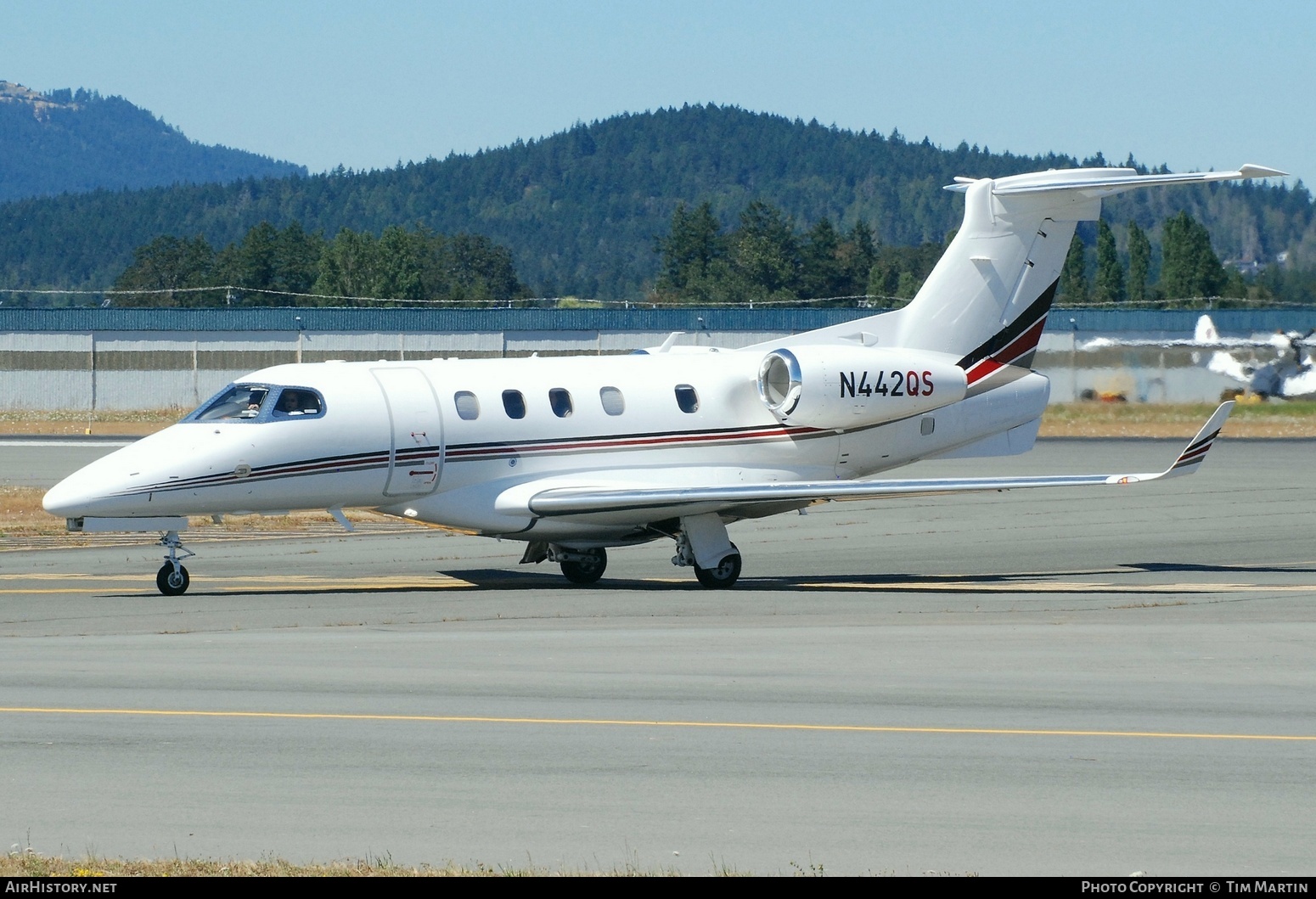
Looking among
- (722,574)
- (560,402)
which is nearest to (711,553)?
(722,574)

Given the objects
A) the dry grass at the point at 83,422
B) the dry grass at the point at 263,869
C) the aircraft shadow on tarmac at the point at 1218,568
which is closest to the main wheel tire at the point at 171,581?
the dry grass at the point at 263,869

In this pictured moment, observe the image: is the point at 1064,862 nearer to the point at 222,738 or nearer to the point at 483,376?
the point at 222,738

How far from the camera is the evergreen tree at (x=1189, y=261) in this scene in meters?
122

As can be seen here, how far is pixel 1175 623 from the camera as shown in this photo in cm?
1756

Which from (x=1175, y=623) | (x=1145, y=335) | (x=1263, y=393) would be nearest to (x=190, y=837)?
(x=1175, y=623)

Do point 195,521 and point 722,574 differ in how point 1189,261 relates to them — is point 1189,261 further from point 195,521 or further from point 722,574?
point 722,574

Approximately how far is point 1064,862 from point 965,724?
12.2ft

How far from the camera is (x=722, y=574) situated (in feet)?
72.0

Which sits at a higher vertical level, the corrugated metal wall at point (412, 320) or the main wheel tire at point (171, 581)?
the corrugated metal wall at point (412, 320)

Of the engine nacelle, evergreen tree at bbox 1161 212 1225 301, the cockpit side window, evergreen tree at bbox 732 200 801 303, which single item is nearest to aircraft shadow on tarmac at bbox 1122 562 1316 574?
the engine nacelle

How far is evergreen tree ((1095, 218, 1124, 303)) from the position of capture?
14612cm

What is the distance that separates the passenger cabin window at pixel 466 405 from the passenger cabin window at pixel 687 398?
2936 mm

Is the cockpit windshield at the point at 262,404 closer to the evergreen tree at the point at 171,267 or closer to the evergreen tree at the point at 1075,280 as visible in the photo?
the evergreen tree at the point at 1075,280

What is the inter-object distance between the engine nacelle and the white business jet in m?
0.03
